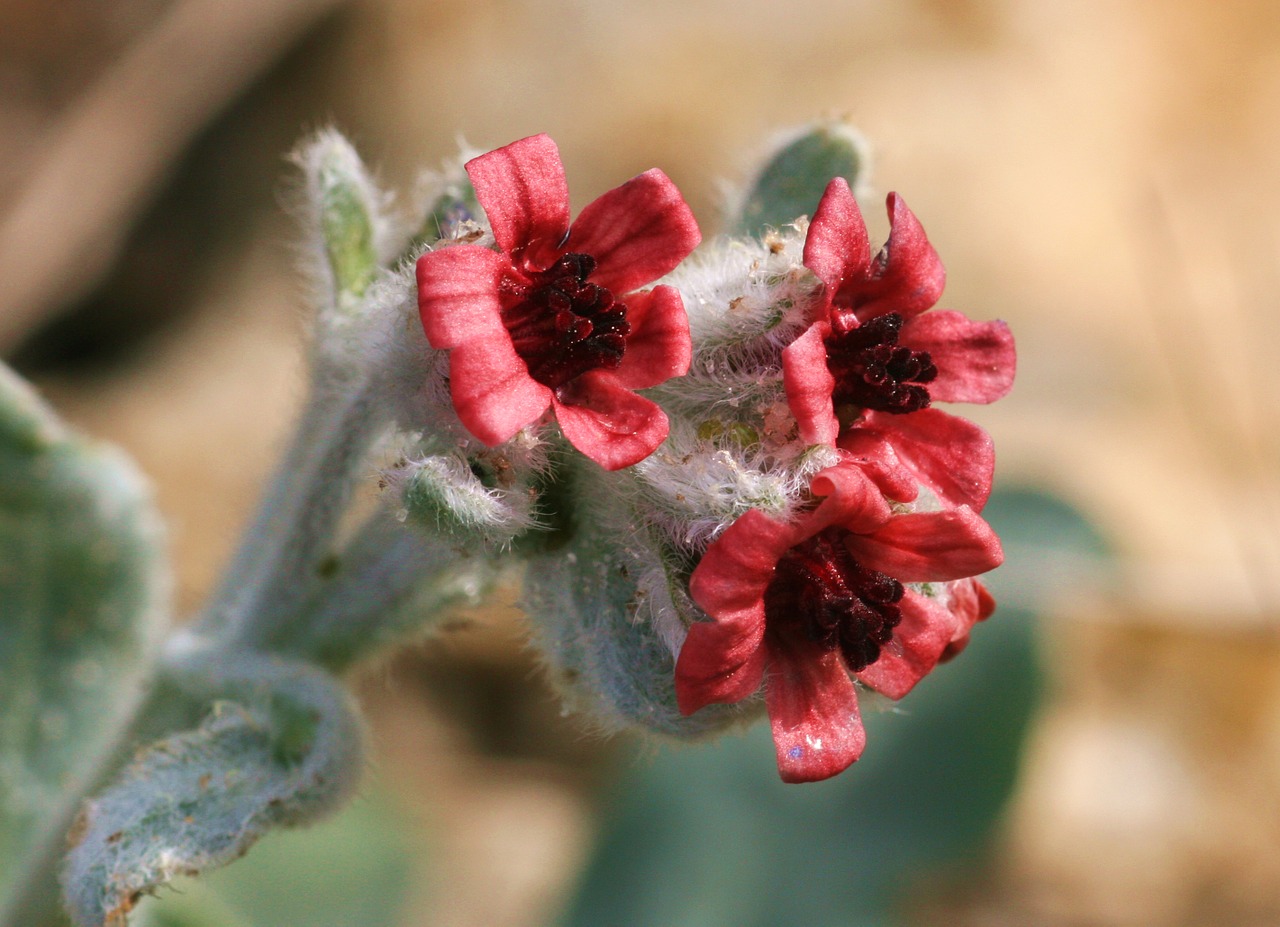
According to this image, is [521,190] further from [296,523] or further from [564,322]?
[296,523]

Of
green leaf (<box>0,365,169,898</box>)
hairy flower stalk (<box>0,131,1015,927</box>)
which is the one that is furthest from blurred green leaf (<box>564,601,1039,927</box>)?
hairy flower stalk (<box>0,131,1015,927</box>)

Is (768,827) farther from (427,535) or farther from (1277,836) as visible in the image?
(427,535)

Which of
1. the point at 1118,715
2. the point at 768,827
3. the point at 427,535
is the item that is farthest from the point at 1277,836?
the point at 427,535

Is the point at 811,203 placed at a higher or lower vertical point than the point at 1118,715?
higher

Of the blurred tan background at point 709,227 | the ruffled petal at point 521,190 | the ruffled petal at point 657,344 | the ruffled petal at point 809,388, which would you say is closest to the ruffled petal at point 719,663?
the ruffled petal at point 809,388

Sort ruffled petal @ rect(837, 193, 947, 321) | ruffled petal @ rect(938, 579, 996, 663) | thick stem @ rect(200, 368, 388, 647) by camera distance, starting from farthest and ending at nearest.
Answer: thick stem @ rect(200, 368, 388, 647), ruffled petal @ rect(938, 579, 996, 663), ruffled petal @ rect(837, 193, 947, 321)

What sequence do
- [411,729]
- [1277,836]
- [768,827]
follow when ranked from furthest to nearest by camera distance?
1. [411,729]
2. [1277,836]
3. [768,827]

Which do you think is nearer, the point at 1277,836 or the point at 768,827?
the point at 768,827

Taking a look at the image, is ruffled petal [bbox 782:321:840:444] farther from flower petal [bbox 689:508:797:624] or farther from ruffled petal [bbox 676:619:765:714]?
ruffled petal [bbox 676:619:765:714]
